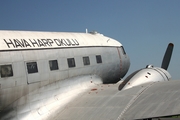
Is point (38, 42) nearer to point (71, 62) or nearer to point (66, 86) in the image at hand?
point (71, 62)

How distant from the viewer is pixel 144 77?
12.1m

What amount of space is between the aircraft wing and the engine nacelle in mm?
532

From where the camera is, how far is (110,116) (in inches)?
355

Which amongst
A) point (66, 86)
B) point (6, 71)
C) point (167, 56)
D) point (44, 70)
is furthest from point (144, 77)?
point (6, 71)

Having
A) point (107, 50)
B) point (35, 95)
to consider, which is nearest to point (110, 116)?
point (35, 95)

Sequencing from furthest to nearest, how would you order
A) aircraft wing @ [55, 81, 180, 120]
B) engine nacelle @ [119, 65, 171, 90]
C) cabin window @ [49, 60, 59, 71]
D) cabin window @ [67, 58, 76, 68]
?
cabin window @ [67, 58, 76, 68] < engine nacelle @ [119, 65, 171, 90] < cabin window @ [49, 60, 59, 71] < aircraft wing @ [55, 81, 180, 120]

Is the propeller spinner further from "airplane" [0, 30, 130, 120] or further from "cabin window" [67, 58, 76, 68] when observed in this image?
"cabin window" [67, 58, 76, 68]

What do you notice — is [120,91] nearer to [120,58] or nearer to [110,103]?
[110,103]

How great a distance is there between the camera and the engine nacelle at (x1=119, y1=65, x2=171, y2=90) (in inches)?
450

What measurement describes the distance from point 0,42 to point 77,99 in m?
3.86

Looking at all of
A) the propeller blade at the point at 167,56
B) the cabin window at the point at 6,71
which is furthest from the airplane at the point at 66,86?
the propeller blade at the point at 167,56

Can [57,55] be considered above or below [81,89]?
above

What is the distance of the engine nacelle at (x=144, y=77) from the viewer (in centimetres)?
1143

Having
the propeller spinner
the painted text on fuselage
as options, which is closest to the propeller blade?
the propeller spinner
